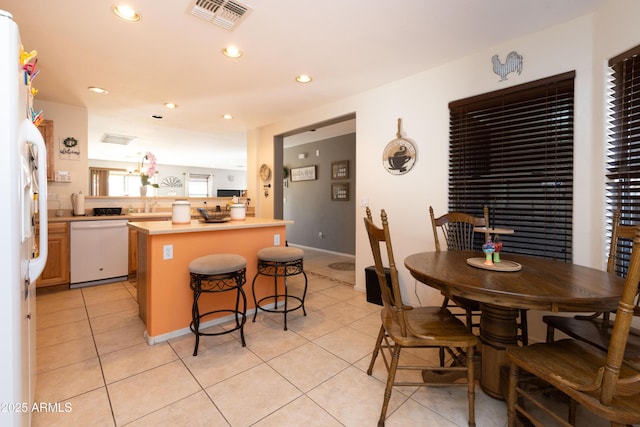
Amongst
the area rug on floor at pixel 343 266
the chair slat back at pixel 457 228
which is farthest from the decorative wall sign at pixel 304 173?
the chair slat back at pixel 457 228

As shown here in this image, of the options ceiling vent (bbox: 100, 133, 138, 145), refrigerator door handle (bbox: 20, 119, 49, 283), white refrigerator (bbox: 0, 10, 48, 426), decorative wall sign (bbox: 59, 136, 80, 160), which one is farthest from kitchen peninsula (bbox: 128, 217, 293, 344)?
ceiling vent (bbox: 100, 133, 138, 145)

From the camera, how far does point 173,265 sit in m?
2.28

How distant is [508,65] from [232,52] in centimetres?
236

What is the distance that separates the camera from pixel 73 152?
3.88 meters

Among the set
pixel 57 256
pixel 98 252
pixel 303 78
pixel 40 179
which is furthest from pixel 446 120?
pixel 57 256

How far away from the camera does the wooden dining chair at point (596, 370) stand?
879mm

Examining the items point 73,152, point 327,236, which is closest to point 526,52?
point 327,236

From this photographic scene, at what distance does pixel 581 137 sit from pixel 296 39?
7.45ft

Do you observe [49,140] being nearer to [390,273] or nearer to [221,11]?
[221,11]

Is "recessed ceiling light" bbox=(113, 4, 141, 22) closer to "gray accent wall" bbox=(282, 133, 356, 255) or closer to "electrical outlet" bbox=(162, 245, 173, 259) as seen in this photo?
"electrical outlet" bbox=(162, 245, 173, 259)

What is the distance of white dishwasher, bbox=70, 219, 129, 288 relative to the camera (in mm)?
3578

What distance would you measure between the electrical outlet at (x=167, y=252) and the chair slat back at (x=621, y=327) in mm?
2534

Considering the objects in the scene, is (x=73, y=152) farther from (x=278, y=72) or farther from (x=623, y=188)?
(x=623, y=188)

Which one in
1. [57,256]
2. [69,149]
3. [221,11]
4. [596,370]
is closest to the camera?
[596,370]
